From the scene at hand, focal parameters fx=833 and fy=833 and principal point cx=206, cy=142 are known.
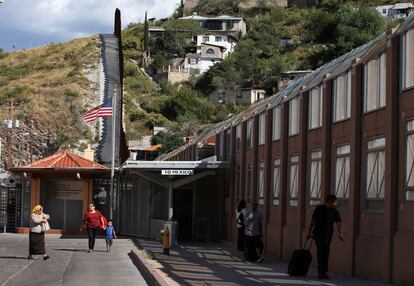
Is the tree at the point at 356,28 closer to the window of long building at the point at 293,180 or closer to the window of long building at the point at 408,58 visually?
the window of long building at the point at 293,180

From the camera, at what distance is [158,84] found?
140 m

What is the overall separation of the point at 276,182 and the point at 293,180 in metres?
2.10

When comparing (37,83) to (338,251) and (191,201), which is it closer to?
(191,201)

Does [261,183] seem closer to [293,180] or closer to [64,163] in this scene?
[293,180]

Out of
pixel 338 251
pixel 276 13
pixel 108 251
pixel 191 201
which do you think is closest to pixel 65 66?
pixel 276 13

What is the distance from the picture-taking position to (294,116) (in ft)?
75.9

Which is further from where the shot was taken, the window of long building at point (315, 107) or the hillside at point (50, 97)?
the hillside at point (50, 97)

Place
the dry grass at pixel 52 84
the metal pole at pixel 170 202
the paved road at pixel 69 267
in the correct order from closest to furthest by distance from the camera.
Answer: the paved road at pixel 69 267
the metal pole at pixel 170 202
the dry grass at pixel 52 84

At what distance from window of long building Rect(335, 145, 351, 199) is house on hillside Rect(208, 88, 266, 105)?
10637 centimetres

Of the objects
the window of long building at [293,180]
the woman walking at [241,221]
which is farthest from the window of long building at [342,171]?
the woman walking at [241,221]

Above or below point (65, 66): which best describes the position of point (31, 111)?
below

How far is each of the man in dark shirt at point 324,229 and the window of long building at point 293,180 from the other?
6.18 meters

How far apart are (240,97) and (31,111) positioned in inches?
1571

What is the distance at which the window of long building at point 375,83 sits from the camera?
1591 cm
